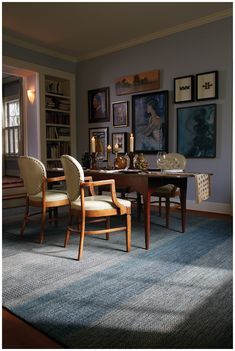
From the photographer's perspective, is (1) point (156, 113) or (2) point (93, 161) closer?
(2) point (93, 161)

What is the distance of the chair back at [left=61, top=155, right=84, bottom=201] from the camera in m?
2.61

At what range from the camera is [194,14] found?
4.39 m

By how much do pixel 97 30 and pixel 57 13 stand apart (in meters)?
0.81

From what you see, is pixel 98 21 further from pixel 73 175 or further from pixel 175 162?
pixel 73 175

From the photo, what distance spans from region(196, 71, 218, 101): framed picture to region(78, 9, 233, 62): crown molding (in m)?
0.78

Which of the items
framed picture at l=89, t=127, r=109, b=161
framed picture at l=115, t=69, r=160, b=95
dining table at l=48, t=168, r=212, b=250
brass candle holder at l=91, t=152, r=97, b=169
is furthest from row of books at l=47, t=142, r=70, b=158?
dining table at l=48, t=168, r=212, b=250

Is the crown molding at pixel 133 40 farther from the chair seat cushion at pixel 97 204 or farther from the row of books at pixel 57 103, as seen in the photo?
the chair seat cushion at pixel 97 204

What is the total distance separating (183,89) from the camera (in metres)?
4.80

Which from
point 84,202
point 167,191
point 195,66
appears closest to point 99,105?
point 195,66

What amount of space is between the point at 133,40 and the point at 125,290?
15.2ft

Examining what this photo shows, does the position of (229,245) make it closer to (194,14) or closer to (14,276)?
(14,276)

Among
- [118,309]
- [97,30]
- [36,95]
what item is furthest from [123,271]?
[36,95]

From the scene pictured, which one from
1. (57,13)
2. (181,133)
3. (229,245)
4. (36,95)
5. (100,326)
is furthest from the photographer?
(36,95)

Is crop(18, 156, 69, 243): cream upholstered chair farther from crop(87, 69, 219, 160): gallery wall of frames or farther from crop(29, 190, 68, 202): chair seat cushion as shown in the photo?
crop(87, 69, 219, 160): gallery wall of frames
